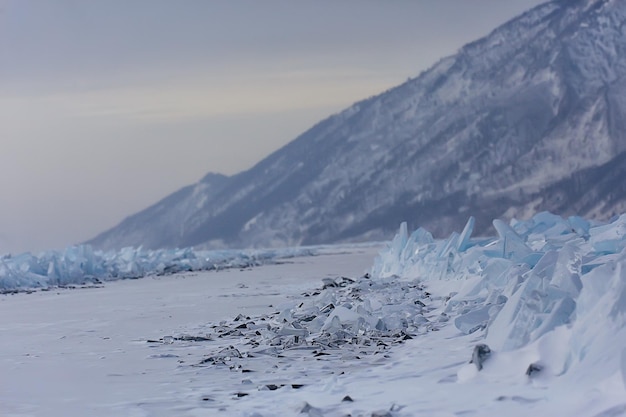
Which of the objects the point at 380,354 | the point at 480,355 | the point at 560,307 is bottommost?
the point at 380,354

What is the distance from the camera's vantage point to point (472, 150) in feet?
275

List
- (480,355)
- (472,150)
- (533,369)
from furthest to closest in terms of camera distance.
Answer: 1. (472,150)
2. (480,355)
3. (533,369)

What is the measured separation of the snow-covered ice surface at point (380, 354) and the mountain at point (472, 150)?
6615 cm

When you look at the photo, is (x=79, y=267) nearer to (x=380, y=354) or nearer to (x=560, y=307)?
(x=380, y=354)

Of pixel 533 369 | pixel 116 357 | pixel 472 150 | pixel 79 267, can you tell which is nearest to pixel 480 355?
pixel 533 369

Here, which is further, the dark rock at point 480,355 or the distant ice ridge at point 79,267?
the distant ice ridge at point 79,267

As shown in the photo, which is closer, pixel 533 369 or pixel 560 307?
pixel 533 369

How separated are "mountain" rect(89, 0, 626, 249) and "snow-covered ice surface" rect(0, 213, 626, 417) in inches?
2604

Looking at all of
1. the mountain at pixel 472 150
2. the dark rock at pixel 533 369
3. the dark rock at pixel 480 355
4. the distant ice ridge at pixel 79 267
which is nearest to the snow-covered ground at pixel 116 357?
the dark rock at pixel 480 355

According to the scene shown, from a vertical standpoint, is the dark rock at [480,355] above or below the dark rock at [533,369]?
above

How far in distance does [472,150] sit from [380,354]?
8004 centimetres

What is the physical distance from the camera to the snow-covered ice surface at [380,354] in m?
3.97

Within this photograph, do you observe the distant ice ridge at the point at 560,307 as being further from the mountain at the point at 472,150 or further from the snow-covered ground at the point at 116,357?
the mountain at the point at 472,150

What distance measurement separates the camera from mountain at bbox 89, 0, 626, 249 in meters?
77.2
